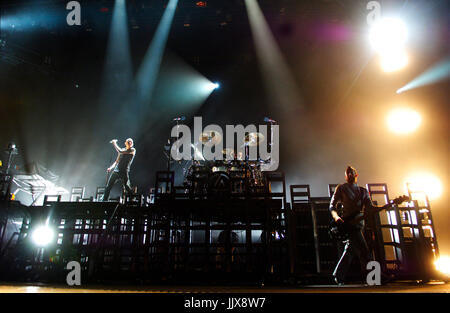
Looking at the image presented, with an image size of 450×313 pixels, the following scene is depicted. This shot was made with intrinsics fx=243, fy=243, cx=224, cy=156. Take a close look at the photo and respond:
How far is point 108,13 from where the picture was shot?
30.5 feet

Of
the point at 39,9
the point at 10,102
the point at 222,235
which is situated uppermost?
the point at 39,9

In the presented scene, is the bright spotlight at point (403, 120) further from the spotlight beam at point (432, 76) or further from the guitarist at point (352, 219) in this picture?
the guitarist at point (352, 219)

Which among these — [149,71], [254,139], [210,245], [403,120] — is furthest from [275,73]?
[210,245]

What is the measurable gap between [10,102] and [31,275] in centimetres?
720

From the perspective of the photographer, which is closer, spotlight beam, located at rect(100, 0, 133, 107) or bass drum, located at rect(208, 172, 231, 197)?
bass drum, located at rect(208, 172, 231, 197)

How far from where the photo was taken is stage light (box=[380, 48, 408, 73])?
8.57 m

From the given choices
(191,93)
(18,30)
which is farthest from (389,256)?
(18,30)

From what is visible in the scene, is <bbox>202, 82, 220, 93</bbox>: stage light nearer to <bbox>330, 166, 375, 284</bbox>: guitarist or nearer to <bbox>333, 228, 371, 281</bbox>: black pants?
<bbox>330, 166, 375, 284</bbox>: guitarist

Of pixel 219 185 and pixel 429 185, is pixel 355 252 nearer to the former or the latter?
pixel 219 185

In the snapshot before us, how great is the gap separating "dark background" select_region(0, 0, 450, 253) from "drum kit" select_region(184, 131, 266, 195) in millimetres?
2242

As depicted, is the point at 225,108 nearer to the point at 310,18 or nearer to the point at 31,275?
the point at 310,18

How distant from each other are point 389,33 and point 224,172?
7767 mm

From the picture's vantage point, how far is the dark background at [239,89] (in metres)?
8.26

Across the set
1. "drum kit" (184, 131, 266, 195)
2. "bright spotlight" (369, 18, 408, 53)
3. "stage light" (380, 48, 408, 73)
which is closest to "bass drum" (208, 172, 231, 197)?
"drum kit" (184, 131, 266, 195)
